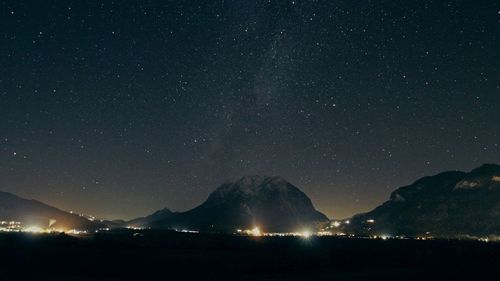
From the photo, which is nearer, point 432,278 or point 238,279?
point 238,279

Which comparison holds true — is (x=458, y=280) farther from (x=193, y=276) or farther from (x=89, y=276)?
(x=89, y=276)

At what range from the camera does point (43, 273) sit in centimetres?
5816

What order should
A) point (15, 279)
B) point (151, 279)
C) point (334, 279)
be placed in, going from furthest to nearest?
point (334, 279) < point (151, 279) < point (15, 279)

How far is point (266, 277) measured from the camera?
59.2 m

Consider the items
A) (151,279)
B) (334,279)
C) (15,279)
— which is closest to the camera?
(15,279)

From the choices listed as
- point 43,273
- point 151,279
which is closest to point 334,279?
point 151,279

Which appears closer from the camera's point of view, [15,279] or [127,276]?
[15,279]

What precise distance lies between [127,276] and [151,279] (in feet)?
16.4

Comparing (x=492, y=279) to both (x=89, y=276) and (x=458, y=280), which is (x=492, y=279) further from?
(x=89, y=276)

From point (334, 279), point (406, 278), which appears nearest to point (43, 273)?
point (334, 279)

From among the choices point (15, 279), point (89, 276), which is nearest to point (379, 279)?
point (89, 276)

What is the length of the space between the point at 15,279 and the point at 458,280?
184 feet

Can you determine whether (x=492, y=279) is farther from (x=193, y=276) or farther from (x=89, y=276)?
Answer: (x=89, y=276)

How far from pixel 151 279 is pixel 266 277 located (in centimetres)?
1554
